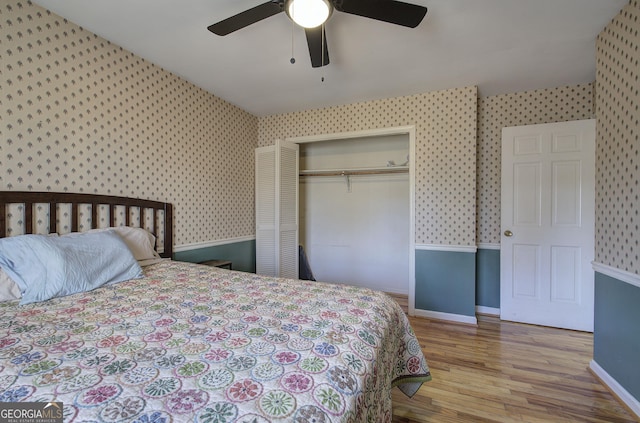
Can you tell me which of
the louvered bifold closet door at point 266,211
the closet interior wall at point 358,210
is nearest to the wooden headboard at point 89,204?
the louvered bifold closet door at point 266,211

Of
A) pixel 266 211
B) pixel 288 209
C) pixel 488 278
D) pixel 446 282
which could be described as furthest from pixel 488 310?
pixel 266 211

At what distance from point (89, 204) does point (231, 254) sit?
1.66 m

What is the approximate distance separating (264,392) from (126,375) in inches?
16.0

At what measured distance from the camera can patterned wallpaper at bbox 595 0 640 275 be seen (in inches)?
67.8

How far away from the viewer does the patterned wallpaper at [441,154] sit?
3.04m

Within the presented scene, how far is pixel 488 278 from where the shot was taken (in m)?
3.33

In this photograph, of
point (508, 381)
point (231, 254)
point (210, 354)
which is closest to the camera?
point (210, 354)

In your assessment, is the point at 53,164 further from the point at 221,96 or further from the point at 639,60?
the point at 639,60

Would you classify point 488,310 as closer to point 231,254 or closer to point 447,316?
point 447,316

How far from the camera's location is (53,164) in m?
1.95

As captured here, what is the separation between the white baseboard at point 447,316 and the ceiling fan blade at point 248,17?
3148 millimetres

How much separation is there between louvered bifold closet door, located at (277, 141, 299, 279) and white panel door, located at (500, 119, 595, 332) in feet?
8.05

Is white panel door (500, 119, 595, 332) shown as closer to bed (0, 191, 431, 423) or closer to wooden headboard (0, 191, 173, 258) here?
bed (0, 191, 431, 423)

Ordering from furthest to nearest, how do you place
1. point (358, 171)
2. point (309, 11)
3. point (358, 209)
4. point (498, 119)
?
point (358, 209) < point (358, 171) < point (498, 119) < point (309, 11)
